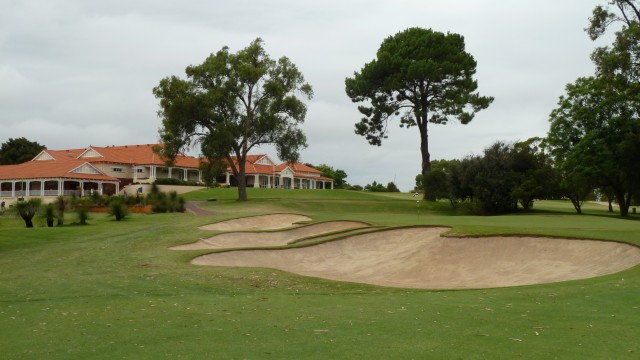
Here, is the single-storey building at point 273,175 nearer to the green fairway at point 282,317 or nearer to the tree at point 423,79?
the tree at point 423,79

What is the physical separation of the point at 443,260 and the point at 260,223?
20293 millimetres

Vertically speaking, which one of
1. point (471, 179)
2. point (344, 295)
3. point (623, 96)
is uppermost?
point (623, 96)

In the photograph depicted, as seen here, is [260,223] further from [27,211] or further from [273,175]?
[273,175]

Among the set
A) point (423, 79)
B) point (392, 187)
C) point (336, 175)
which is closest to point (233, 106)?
point (423, 79)

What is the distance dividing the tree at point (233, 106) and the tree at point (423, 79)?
8.26m

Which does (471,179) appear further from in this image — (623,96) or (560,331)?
(560,331)

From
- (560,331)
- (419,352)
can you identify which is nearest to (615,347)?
(560,331)

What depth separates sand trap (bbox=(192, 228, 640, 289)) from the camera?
18.1 m

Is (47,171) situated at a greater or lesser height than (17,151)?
lesser

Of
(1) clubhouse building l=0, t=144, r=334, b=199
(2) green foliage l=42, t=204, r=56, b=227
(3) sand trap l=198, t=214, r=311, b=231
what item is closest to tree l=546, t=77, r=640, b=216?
(3) sand trap l=198, t=214, r=311, b=231

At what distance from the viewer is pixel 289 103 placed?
62.3 m

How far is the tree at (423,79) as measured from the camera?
184ft

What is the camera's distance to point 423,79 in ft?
185

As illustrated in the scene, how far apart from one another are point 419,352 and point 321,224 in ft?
88.8
